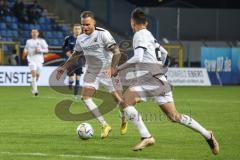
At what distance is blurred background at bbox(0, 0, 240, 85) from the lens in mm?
34750

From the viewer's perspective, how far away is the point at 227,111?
1952cm

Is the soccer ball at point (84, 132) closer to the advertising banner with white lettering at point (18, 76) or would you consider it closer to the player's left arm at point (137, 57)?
the player's left arm at point (137, 57)

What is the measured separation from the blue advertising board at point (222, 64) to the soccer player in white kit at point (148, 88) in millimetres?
24214

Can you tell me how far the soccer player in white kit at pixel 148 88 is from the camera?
10.9 meters

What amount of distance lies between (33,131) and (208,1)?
32.6 meters

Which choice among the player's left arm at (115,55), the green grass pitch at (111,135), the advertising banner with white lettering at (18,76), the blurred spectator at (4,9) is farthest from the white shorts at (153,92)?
the blurred spectator at (4,9)

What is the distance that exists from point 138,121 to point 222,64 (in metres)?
24.8

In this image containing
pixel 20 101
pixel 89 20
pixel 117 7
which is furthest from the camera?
pixel 117 7

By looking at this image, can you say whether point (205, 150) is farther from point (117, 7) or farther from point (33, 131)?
A: point (117, 7)

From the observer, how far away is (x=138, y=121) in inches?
443

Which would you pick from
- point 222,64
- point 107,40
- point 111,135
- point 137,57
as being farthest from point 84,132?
point 222,64

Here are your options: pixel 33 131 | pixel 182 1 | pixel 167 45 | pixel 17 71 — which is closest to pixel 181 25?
pixel 182 1

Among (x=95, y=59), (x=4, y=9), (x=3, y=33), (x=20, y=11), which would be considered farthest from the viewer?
(x=20, y=11)

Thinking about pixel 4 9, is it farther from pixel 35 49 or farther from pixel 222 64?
pixel 35 49
